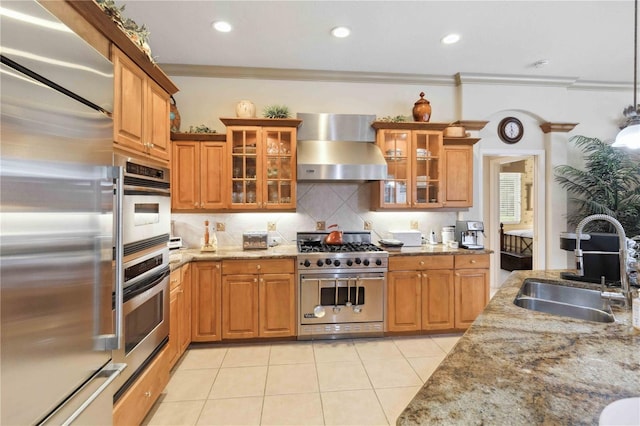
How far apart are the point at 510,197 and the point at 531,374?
291 inches

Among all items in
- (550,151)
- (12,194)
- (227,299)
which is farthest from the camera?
(550,151)

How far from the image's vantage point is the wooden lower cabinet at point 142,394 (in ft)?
5.38

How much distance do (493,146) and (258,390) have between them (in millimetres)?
4051

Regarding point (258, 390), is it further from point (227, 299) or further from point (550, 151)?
point (550, 151)

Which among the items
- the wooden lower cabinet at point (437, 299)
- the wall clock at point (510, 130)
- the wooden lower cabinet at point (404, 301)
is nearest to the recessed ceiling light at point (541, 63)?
the wall clock at point (510, 130)

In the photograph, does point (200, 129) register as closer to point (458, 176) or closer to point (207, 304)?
point (207, 304)

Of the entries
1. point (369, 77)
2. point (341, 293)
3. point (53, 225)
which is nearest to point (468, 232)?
point (341, 293)

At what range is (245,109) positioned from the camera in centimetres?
344

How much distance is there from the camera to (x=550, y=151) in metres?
4.05

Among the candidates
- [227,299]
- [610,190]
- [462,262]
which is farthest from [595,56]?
[227,299]

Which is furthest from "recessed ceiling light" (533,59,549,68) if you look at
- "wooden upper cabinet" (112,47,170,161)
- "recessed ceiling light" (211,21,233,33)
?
"wooden upper cabinet" (112,47,170,161)

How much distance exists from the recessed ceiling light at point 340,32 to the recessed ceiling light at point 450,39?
0.98m

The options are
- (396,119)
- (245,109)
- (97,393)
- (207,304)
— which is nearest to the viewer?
(97,393)

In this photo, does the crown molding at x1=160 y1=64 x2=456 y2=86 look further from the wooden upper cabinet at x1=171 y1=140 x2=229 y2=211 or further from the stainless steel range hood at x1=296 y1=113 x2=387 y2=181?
the wooden upper cabinet at x1=171 y1=140 x2=229 y2=211
